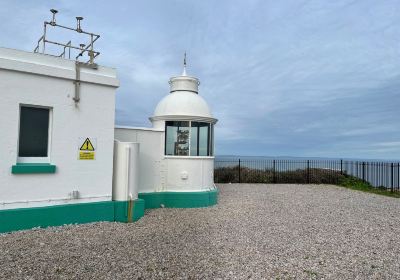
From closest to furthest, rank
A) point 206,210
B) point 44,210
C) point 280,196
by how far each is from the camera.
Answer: point 44,210, point 206,210, point 280,196

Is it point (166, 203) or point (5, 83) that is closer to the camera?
point (5, 83)

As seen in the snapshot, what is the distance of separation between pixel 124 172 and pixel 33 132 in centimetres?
256

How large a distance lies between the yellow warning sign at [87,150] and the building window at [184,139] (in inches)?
133

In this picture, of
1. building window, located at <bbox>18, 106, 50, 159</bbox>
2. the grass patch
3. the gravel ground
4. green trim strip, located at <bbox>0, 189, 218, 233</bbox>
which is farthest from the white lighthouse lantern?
the grass patch

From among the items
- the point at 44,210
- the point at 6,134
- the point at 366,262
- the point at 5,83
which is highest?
the point at 5,83

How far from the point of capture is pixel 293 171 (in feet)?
77.7

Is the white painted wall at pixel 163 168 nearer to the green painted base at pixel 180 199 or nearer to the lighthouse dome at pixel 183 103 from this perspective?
the green painted base at pixel 180 199

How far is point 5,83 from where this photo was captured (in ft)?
24.0

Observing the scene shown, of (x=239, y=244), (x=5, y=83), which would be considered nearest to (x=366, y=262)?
(x=239, y=244)

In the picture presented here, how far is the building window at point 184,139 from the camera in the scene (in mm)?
11672

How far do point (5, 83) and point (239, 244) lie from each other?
635 centimetres

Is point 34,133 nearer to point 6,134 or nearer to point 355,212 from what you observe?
point 6,134

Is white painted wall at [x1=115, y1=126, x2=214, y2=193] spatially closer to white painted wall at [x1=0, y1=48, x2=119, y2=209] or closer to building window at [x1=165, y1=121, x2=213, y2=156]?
building window at [x1=165, y1=121, x2=213, y2=156]

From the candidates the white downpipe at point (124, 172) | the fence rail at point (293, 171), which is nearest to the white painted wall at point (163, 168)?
the white downpipe at point (124, 172)
